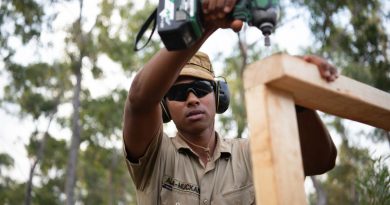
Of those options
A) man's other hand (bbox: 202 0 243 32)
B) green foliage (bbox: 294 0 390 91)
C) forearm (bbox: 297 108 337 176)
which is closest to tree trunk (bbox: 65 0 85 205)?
green foliage (bbox: 294 0 390 91)

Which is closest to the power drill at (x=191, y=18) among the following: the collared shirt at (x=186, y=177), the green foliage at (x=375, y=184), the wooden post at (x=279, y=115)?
the wooden post at (x=279, y=115)

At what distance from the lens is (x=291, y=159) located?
3.95 feet

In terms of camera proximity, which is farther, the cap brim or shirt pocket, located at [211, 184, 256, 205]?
the cap brim

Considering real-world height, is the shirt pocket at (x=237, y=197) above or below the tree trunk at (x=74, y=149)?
below

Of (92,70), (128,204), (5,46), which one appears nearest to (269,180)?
(5,46)

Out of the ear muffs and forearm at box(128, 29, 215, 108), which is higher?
the ear muffs

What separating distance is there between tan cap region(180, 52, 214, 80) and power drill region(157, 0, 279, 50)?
0.70 meters

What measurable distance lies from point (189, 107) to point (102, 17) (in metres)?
12.9

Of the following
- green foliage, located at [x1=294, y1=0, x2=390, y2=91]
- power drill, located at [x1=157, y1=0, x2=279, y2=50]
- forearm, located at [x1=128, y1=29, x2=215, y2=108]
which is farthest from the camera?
green foliage, located at [x1=294, y1=0, x2=390, y2=91]

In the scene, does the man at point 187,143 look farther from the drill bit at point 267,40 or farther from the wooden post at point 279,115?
the wooden post at point 279,115

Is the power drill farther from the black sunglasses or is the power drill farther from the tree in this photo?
the tree

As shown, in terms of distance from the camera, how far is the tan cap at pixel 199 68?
2.26m

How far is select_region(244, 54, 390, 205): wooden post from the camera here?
1147 mm

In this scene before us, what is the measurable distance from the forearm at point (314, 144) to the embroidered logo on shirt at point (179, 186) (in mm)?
535
